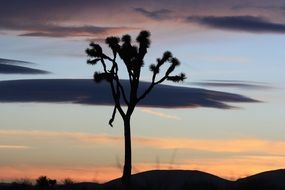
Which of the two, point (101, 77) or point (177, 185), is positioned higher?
point (101, 77)

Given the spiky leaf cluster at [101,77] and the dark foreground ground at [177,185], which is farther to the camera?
the spiky leaf cluster at [101,77]

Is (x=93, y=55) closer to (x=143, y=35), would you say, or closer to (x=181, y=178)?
(x=143, y=35)

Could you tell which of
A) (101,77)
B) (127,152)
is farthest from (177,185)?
(101,77)

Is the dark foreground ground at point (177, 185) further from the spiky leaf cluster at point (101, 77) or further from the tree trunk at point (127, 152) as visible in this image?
the spiky leaf cluster at point (101, 77)

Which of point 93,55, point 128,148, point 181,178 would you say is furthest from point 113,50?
point 181,178

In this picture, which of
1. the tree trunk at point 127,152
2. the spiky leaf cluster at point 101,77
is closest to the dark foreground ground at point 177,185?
the tree trunk at point 127,152

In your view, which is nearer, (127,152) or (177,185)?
(127,152)

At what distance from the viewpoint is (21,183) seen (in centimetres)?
3372

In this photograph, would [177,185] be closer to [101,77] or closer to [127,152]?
[127,152]

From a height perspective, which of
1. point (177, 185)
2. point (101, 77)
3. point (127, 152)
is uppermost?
point (101, 77)

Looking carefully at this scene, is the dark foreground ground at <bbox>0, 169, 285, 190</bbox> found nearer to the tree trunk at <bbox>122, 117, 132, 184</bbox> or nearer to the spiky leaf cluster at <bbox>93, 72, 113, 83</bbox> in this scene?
the tree trunk at <bbox>122, 117, 132, 184</bbox>

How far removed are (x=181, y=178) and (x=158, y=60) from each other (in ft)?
28.8

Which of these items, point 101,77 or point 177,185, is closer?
point 101,77

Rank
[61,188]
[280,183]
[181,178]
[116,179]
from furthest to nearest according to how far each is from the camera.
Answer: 1. [116,179]
2. [181,178]
3. [280,183]
4. [61,188]
